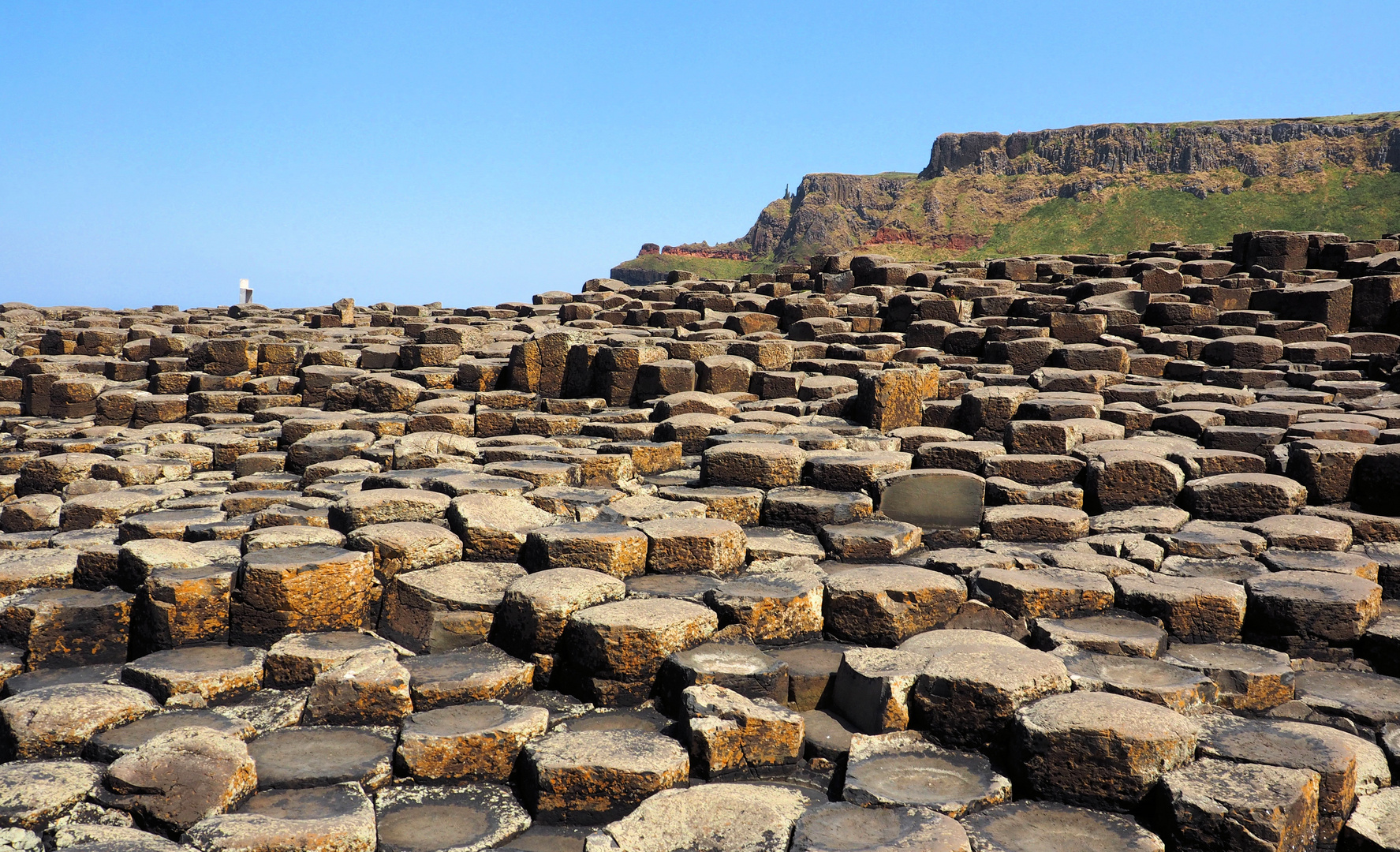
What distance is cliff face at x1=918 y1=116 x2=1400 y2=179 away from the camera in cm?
6519

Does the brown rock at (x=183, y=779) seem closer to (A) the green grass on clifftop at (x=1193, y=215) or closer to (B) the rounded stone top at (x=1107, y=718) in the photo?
(B) the rounded stone top at (x=1107, y=718)

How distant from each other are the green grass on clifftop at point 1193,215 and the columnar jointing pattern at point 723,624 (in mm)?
58983

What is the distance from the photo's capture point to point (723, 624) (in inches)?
201

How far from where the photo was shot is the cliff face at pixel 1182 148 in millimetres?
65188

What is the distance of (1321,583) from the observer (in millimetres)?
5398

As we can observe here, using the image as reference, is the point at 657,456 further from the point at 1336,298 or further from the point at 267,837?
the point at 1336,298

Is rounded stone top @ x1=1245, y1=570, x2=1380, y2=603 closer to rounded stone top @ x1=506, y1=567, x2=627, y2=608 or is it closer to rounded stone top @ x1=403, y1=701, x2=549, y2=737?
rounded stone top @ x1=506, y1=567, x2=627, y2=608

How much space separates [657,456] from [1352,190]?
6936cm

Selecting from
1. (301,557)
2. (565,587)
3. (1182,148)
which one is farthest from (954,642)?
(1182,148)

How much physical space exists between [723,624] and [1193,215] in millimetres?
69454

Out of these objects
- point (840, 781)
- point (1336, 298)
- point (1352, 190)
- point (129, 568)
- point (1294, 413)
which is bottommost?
point (840, 781)

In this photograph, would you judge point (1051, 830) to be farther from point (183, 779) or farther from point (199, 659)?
point (199, 659)

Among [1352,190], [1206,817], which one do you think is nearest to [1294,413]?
[1206,817]

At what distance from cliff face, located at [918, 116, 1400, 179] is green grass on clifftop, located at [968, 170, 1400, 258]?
6.33 ft
